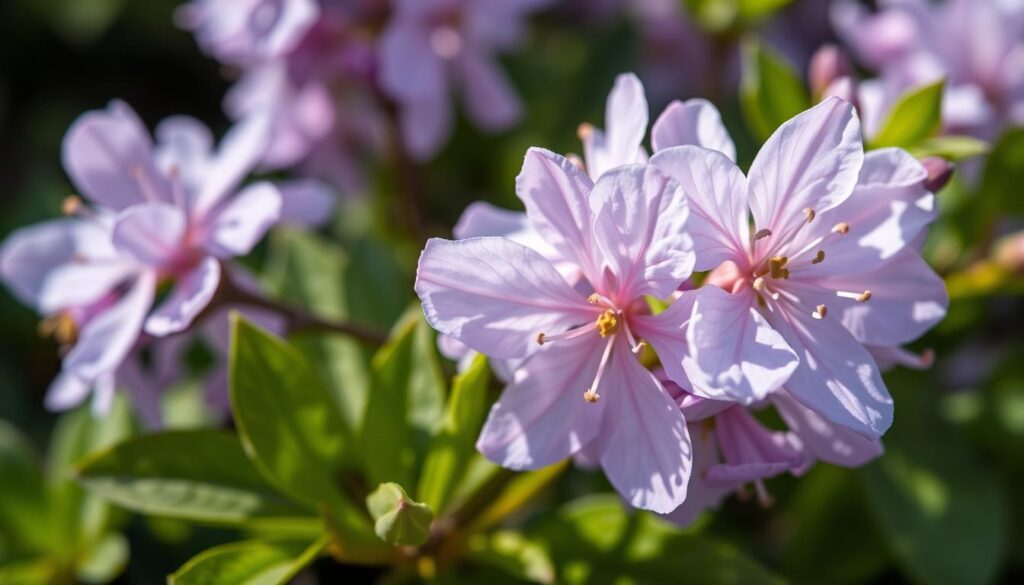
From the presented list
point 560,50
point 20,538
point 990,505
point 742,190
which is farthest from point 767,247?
point 560,50

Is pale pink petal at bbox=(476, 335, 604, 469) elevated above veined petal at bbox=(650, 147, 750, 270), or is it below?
below

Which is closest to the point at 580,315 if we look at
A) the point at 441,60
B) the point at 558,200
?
the point at 558,200

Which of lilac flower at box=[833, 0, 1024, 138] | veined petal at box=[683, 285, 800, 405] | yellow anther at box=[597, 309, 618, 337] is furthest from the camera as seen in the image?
lilac flower at box=[833, 0, 1024, 138]

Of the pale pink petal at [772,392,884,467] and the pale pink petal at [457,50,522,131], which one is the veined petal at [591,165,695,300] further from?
the pale pink petal at [457,50,522,131]

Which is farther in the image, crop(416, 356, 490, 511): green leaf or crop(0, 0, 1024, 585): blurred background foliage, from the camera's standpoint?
crop(0, 0, 1024, 585): blurred background foliage

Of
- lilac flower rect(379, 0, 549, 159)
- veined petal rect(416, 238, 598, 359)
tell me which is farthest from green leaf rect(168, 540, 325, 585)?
lilac flower rect(379, 0, 549, 159)

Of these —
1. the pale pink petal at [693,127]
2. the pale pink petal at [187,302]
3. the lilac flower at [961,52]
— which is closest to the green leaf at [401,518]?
the pale pink petal at [187,302]

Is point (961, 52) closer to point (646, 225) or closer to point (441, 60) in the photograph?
point (441, 60)
